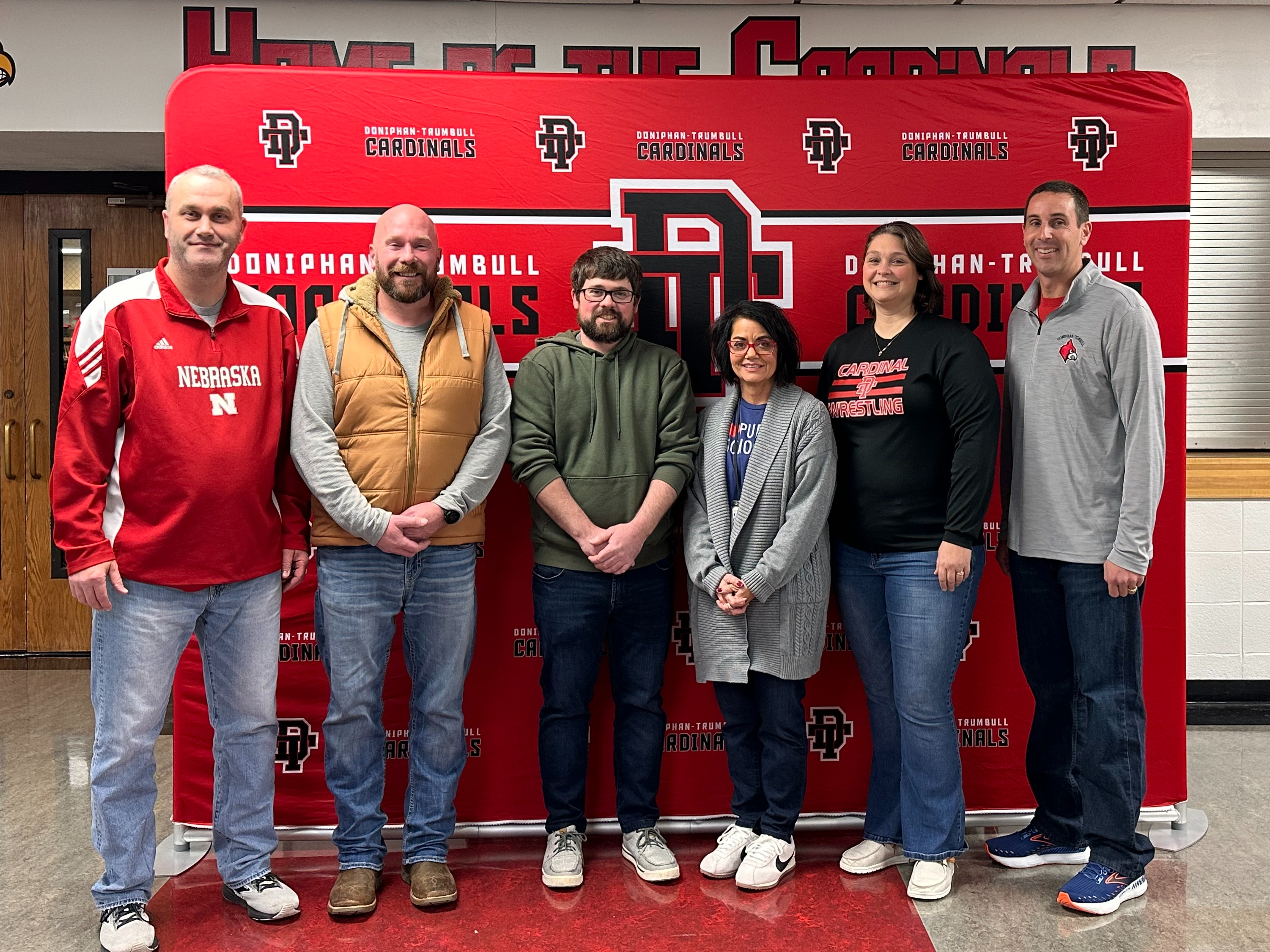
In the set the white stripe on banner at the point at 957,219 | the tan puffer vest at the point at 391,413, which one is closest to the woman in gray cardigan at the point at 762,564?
the white stripe on banner at the point at 957,219

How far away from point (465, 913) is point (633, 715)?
25.7 inches

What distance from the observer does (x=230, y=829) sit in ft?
7.85

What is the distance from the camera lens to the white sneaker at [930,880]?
96.7 inches

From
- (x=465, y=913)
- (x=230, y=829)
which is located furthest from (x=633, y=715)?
(x=230, y=829)

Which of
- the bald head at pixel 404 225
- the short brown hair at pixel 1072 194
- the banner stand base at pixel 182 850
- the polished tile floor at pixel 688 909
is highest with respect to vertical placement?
the short brown hair at pixel 1072 194

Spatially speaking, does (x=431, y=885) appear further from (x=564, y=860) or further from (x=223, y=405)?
(x=223, y=405)

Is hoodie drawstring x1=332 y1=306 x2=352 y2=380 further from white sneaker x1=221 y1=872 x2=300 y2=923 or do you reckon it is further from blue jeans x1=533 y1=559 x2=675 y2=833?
white sneaker x1=221 y1=872 x2=300 y2=923

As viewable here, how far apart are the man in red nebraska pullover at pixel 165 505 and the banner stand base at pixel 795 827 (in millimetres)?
452

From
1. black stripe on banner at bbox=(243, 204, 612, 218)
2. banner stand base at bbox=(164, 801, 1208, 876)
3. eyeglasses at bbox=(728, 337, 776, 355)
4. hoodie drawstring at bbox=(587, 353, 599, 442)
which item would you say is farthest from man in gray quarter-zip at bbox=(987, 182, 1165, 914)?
black stripe on banner at bbox=(243, 204, 612, 218)

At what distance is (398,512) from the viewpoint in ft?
7.79

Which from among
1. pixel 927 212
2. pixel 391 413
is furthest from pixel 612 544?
pixel 927 212

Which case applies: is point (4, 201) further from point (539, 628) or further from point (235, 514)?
point (539, 628)

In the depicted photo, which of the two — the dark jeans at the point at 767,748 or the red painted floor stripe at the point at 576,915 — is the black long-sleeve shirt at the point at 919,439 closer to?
the dark jeans at the point at 767,748

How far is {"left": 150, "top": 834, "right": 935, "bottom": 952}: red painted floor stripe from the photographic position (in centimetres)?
227
